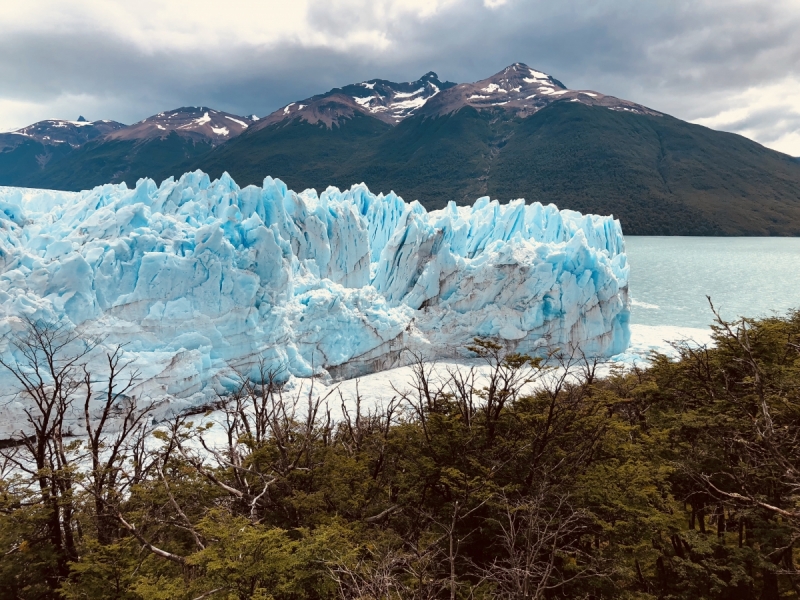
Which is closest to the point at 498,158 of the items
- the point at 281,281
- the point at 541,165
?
the point at 541,165

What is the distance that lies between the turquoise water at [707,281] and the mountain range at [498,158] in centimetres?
1758

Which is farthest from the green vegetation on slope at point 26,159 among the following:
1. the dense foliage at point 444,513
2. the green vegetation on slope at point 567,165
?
the dense foliage at point 444,513

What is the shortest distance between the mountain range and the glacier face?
179 ft

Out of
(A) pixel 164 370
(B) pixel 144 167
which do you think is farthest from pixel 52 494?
(B) pixel 144 167

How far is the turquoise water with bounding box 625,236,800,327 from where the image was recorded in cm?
2530

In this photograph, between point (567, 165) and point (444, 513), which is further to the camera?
point (567, 165)

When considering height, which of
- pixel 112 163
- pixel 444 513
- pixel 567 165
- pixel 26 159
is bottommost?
pixel 444 513

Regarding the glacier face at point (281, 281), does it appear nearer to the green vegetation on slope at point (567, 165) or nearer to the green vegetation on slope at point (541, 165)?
the green vegetation on slope at point (541, 165)

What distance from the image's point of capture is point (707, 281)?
33.8m

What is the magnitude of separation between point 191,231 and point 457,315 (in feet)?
33.2

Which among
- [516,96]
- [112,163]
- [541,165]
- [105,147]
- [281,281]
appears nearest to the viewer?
[281,281]

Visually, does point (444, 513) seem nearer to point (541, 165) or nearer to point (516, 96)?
point (541, 165)

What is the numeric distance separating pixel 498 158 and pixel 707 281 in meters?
64.7

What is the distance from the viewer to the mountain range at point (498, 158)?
7531 centimetres
